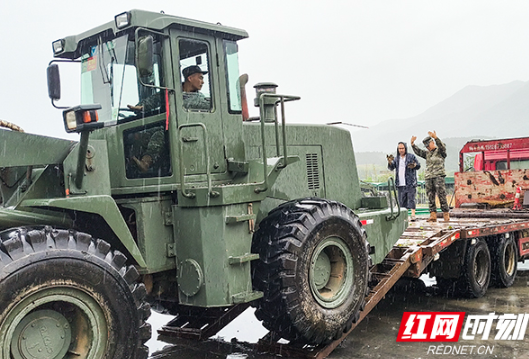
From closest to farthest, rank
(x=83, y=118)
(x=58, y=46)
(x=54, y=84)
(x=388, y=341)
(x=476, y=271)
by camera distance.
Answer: (x=83, y=118) < (x=54, y=84) < (x=58, y=46) < (x=388, y=341) < (x=476, y=271)

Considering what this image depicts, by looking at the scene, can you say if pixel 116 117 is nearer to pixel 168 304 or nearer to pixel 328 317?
pixel 168 304

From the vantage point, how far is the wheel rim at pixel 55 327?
3449 millimetres

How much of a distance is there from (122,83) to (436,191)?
20.4 feet

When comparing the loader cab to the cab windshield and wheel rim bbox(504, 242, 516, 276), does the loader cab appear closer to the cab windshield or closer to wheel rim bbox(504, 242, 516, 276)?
the cab windshield

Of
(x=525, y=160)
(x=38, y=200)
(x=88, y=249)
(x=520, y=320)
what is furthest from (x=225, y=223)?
(x=525, y=160)

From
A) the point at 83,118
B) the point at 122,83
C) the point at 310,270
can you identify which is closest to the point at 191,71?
the point at 122,83

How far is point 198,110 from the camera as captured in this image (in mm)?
4852

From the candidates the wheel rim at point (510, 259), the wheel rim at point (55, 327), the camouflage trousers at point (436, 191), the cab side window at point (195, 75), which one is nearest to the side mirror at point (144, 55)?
the cab side window at point (195, 75)

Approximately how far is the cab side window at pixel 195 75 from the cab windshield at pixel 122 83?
0.23 meters

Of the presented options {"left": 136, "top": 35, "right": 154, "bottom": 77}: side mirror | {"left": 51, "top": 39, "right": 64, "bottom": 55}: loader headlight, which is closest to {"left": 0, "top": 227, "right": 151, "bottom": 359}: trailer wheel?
{"left": 136, "top": 35, "right": 154, "bottom": 77}: side mirror

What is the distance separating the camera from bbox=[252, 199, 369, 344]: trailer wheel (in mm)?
4824

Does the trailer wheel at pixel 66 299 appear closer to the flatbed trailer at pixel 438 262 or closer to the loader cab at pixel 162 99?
the loader cab at pixel 162 99

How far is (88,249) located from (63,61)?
2279 millimetres

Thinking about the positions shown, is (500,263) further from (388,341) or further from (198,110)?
(198,110)
